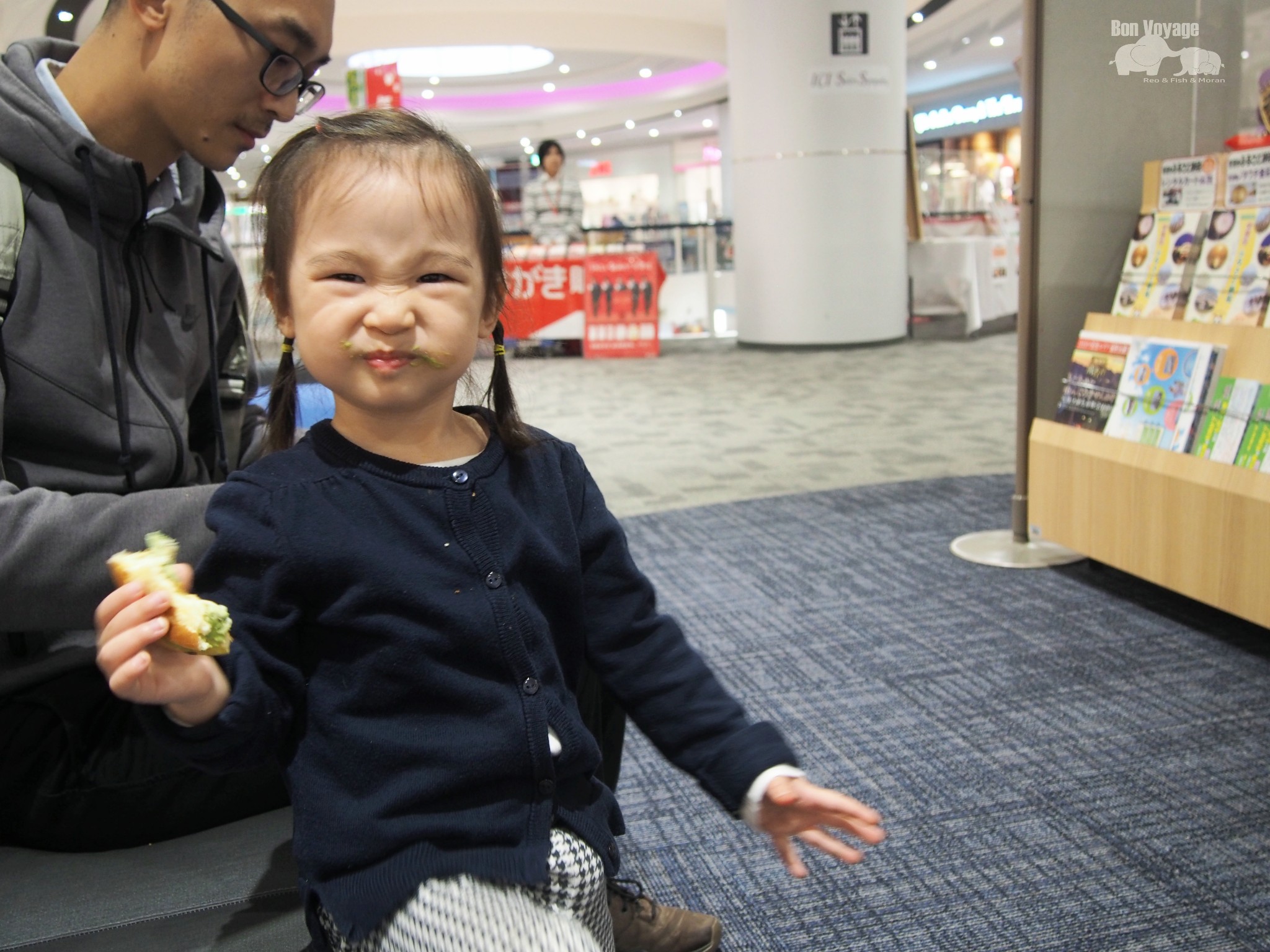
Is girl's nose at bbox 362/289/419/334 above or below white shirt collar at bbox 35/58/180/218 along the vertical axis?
below

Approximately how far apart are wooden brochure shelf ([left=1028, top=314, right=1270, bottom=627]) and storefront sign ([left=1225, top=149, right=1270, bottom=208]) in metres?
0.33

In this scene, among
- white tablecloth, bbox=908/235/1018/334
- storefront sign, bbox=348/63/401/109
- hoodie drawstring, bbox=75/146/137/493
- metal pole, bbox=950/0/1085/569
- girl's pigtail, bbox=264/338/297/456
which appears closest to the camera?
girl's pigtail, bbox=264/338/297/456

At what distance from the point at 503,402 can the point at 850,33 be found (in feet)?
26.5

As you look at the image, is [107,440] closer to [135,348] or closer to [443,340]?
[135,348]

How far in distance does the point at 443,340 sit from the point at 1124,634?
2.22 meters

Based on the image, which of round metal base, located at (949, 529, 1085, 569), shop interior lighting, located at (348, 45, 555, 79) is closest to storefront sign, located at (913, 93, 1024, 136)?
shop interior lighting, located at (348, 45, 555, 79)

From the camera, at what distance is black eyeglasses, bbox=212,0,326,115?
4.40 ft

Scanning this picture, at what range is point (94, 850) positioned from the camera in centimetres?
122

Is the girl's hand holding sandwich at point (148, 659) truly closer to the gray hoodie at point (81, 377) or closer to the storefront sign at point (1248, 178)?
the gray hoodie at point (81, 377)

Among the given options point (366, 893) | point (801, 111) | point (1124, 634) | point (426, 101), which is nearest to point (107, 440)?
point (366, 893)

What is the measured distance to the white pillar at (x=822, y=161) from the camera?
8.34m

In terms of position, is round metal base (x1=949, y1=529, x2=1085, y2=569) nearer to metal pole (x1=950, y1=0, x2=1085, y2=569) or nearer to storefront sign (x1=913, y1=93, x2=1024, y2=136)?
metal pole (x1=950, y1=0, x2=1085, y2=569)

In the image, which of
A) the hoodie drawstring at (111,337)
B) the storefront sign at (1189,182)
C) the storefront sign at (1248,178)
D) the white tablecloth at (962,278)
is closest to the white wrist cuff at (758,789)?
the hoodie drawstring at (111,337)

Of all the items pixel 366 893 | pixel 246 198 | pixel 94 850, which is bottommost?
pixel 94 850
